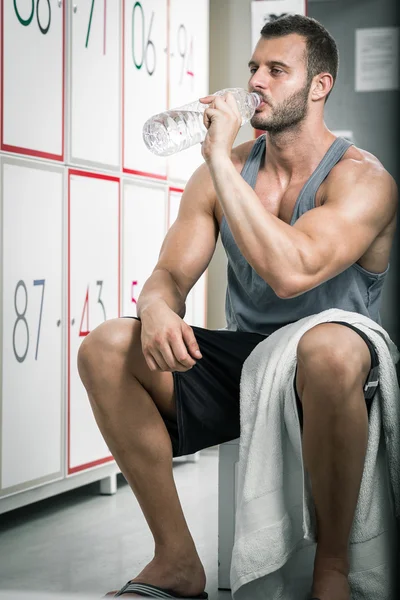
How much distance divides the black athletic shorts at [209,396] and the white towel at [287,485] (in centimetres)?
→ 8

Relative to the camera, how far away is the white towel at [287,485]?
126 centimetres

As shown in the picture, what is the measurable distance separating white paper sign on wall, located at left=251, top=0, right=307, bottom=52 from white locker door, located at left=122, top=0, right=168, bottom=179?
368 millimetres

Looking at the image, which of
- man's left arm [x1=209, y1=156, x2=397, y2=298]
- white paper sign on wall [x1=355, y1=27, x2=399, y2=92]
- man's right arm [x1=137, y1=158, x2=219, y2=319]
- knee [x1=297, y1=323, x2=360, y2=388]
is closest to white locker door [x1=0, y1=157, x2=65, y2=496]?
man's right arm [x1=137, y1=158, x2=219, y2=319]

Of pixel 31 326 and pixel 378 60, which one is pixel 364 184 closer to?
pixel 378 60

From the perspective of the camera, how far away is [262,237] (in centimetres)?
125

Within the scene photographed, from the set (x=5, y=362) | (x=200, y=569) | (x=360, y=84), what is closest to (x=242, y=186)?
(x=360, y=84)

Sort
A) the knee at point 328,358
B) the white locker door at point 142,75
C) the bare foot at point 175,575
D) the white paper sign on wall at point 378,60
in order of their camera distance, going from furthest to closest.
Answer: the white locker door at point 142,75, the bare foot at point 175,575, the knee at point 328,358, the white paper sign on wall at point 378,60

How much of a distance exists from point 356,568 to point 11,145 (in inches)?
40.7

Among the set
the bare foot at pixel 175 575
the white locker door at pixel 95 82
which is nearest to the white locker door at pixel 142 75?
the white locker door at pixel 95 82

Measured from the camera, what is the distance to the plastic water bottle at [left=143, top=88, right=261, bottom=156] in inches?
58.3

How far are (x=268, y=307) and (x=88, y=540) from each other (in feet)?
2.04

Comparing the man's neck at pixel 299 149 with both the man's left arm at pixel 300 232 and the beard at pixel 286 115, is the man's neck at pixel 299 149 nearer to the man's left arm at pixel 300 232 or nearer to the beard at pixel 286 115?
the beard at pixel 286 115

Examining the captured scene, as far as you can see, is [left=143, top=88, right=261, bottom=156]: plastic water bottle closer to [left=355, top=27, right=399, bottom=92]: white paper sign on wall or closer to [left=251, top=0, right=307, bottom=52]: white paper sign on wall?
[left=251, top=0, right=307, bottom=52]: white paper sign on wall

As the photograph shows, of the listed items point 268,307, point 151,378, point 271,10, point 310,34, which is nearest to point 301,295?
point 268,307
